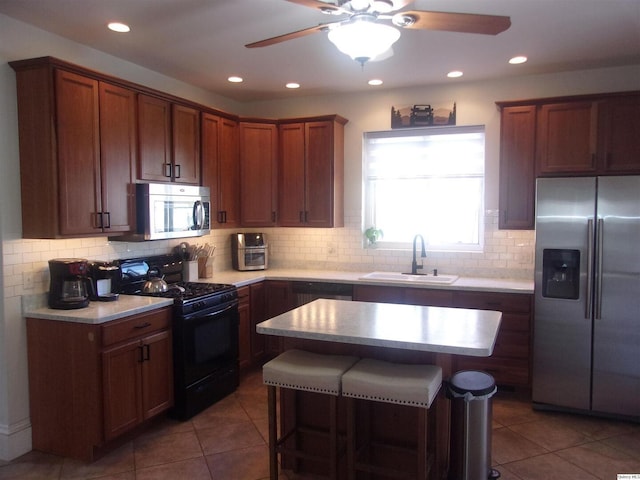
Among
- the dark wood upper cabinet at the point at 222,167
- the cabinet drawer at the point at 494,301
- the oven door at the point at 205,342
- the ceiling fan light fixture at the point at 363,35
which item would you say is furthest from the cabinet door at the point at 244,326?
the ceiling fan light fixture at the point at 363,35

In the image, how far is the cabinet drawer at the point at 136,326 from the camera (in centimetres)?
297

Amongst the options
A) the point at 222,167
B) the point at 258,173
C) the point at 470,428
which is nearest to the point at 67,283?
the point at 222,167

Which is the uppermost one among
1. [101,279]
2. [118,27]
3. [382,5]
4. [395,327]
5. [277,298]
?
[118,27]

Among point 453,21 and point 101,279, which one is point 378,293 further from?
point 453,21

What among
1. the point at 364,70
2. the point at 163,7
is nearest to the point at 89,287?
the point at 163,7

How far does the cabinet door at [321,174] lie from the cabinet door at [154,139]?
1439 millimetres

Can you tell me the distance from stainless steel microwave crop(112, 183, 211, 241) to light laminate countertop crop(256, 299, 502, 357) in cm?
143

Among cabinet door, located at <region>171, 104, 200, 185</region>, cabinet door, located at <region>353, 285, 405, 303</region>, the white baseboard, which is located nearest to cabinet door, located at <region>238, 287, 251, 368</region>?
cabinet door, located at <region>353, 285, 405, 303</region>

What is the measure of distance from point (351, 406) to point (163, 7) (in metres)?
2.47

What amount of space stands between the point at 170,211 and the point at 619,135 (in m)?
3.56

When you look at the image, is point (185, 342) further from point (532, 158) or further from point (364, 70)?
point (532, 158)

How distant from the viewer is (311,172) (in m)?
4.83

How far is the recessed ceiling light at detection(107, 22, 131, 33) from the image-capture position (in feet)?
10.1

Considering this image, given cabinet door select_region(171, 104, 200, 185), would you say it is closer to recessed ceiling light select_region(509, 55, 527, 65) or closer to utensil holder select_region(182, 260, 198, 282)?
utensil holder select_region(182, 260, 198, 282)
